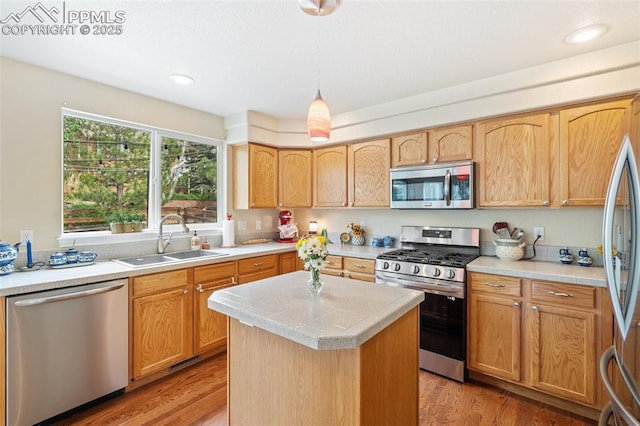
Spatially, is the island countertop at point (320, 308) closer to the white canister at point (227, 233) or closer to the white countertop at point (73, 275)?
the white countertop at point (73, 275)

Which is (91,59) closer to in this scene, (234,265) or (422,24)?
(234,265)

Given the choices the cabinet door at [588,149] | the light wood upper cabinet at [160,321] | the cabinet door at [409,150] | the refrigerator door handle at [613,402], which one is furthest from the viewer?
the cabinet door at [409,150]

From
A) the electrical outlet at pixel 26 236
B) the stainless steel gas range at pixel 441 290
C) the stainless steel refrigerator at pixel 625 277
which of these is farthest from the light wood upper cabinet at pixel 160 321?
the stainless steel refrigerator at pixel 625 277

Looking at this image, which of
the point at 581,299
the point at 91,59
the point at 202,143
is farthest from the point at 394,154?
the point at 91,59

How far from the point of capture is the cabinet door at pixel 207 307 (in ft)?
8.55

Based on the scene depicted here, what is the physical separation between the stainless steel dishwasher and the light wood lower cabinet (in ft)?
8.81

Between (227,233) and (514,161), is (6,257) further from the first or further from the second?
(514,161)

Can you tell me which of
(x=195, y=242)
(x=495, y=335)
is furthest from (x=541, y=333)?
(x=195, y=242)

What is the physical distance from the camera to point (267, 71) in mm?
2344

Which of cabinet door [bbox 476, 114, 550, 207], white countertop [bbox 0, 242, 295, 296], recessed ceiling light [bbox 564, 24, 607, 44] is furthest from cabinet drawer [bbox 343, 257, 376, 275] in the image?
recessed ceiling light [bbox 564, 24, 607, 44]

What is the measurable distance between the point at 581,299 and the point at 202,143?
3701 mm

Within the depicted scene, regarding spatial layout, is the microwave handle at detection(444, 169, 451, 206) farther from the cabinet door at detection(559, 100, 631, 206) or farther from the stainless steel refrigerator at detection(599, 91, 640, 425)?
the stainless steel refrigerator at detection(599, 91, 640, 425)

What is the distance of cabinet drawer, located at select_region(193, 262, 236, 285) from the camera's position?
261 centimetres

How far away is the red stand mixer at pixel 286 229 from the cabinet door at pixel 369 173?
98 cm
